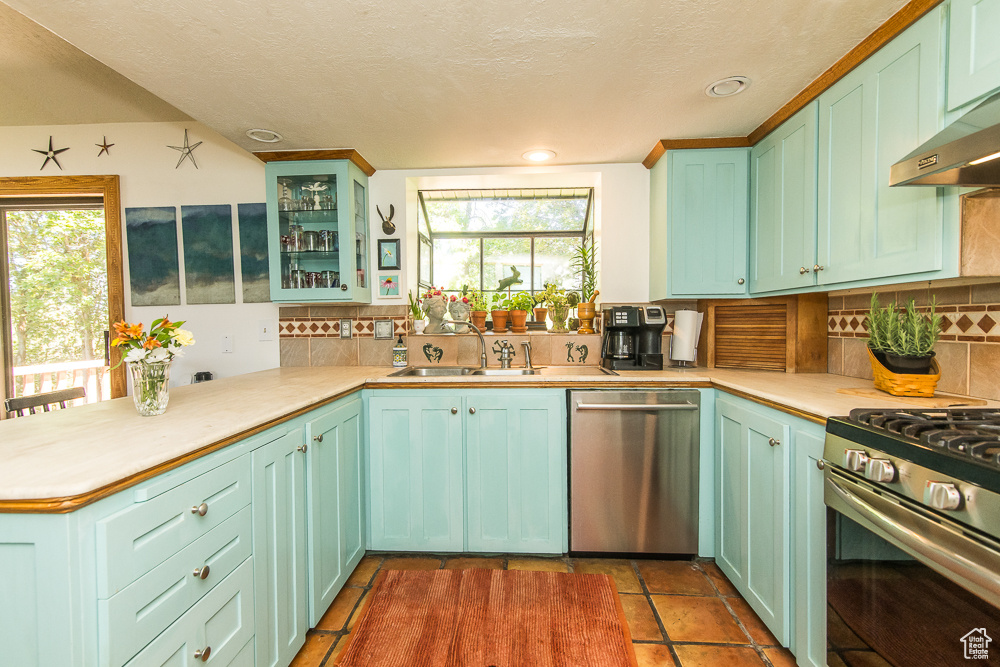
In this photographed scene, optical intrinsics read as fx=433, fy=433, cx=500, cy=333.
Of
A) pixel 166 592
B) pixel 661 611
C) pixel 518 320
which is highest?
pixel 518 320

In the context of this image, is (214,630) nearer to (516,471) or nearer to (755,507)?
(516,471)

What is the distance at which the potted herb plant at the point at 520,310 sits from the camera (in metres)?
2.95

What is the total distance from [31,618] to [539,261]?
3.11 meters

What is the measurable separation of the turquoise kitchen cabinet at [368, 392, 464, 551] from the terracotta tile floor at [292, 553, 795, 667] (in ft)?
0.41

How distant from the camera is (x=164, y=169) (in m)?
2.82

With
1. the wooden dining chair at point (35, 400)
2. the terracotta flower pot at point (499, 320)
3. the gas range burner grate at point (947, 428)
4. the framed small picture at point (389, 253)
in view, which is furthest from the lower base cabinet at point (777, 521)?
the wooden dining chair at point (35, 400)

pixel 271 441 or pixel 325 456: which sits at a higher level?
pixel 271 441

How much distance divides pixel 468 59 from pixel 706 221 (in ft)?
5.13

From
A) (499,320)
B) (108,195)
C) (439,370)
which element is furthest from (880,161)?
(108,195)

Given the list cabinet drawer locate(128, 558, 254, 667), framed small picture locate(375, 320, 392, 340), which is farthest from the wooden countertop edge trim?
framed small picture locate(375, 320, 392, 340)

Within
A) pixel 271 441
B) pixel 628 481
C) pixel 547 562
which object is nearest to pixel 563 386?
pixel 628 481

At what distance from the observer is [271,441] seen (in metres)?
1.41

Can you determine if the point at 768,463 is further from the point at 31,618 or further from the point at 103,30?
the point at 103,30

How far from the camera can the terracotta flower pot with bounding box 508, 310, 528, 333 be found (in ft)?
9.64
